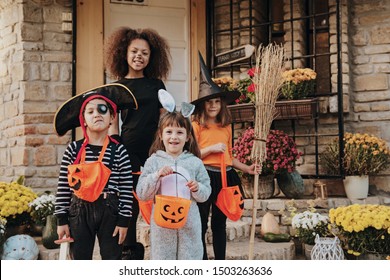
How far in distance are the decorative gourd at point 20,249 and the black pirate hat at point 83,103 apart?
1366 millimetres

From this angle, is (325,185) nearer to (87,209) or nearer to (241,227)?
(241,227)

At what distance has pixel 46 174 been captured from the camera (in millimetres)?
4883

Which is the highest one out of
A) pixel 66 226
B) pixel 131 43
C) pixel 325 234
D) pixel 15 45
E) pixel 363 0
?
pixel 363 0

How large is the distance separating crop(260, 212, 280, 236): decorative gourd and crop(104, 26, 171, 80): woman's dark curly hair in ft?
5.94

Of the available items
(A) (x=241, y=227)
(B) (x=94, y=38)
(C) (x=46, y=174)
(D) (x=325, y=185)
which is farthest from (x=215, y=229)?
(B) (x=94, y=38)

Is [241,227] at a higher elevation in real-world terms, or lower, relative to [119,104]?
lower

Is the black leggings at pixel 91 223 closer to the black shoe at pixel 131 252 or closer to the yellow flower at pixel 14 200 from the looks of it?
the black shoe at pixel 131 252

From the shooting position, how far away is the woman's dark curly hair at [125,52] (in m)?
2.97

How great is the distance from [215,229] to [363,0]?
321cm

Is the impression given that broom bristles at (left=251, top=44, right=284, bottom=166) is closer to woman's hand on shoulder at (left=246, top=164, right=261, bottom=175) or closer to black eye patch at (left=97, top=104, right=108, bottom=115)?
woman's hand on shoulder at (left=246, top=164, right=261, bottom=175)

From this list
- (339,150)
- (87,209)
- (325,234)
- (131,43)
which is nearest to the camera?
(87,209)

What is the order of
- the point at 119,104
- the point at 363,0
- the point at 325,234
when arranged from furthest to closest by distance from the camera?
1. the point at 363,0
2. the point at 325,234
3. the point at 119,104

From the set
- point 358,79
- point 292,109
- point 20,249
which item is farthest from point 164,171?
point 358,79
